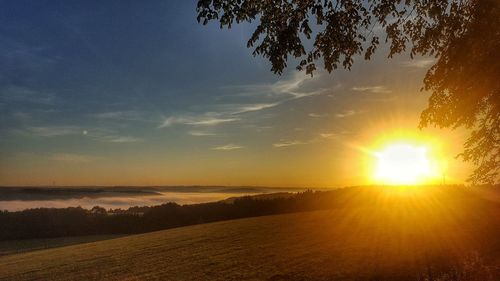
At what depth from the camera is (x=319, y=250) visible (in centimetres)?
2614

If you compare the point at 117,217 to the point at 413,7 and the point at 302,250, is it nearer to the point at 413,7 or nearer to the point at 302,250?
the point at 302,250

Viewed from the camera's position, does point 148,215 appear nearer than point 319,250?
No

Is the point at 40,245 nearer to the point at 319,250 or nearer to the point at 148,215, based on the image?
the point at 148,215

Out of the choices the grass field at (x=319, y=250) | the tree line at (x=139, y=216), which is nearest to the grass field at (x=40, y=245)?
the tree line at (x=139, y=216)

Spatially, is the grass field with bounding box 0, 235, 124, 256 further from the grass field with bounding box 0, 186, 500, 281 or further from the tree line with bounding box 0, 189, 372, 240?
the grass field with bounding box 0, 186, 500, 281

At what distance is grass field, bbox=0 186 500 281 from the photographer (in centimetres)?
2136

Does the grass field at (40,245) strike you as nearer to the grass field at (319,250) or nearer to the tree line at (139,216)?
the tree line at (139,216)

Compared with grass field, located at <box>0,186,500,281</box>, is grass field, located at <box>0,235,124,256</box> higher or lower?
lower

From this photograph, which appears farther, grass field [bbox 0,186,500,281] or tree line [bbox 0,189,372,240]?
tree line [bbox 0,189,372,240]

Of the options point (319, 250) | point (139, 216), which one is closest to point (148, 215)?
point (139, 216)

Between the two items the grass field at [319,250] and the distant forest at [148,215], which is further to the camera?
the distant forest at [148,215]

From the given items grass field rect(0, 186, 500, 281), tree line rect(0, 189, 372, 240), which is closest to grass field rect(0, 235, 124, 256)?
tree line rect(0, 189, 372, 240)

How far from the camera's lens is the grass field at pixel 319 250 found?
21.4 meters

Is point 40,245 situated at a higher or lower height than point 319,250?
lower
